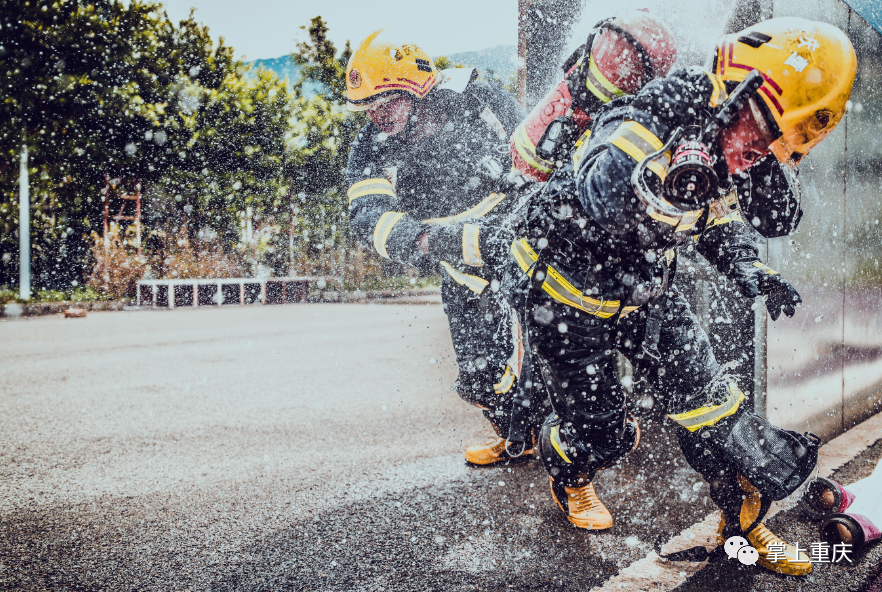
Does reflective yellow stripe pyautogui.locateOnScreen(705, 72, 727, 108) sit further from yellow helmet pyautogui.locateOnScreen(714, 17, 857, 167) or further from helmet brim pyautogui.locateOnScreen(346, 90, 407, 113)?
helmet brim pyautogui.locateOnScreen(346, 90, 407, 113)

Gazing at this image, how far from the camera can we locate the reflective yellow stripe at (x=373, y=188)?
2.43 meters

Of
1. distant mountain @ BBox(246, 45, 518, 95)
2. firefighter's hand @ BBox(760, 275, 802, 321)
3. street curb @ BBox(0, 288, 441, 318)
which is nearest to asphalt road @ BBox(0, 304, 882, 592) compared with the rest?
firefighter's hand @ BBox(760, 275, 802, 321)

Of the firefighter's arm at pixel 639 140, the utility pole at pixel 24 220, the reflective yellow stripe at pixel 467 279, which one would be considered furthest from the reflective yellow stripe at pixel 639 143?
the utility pole at pixel 24 220

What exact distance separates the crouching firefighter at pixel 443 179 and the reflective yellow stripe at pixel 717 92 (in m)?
0.85

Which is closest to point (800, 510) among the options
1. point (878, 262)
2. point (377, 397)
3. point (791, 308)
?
point (791, 308)

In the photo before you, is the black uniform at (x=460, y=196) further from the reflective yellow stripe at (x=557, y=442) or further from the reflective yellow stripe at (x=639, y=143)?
the reflective yellow stripe at (x=639, y=143)

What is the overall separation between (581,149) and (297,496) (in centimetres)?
196

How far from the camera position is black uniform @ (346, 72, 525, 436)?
7.96 ft

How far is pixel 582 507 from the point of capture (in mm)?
2162

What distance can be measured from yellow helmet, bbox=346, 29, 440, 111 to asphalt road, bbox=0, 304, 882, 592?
1729 mm

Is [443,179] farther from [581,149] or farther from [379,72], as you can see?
[581,149]

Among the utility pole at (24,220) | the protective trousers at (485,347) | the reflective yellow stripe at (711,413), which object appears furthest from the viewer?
the utility pole at (24,220)

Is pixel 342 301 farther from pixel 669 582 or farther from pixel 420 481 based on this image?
pixel 669 582

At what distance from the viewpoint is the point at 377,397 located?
4.60m
